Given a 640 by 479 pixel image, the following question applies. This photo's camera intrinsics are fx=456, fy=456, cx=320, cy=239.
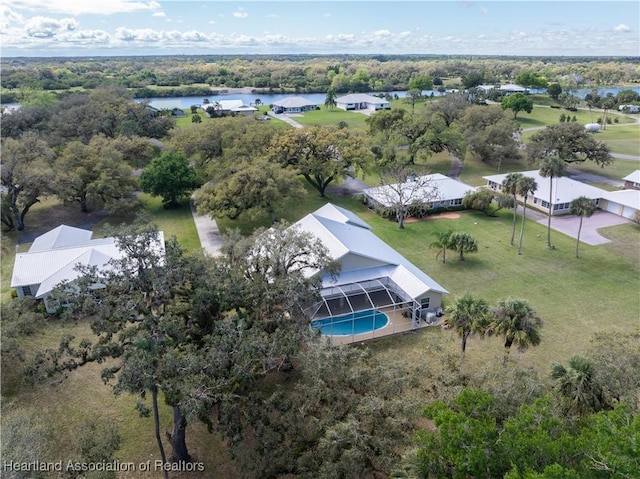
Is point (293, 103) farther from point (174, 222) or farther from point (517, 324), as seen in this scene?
point (517, 324)

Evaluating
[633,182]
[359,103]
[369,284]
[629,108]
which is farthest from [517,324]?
[629,108]

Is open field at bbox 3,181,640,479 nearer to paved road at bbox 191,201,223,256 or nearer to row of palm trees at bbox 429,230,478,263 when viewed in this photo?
paved road at bbox 191,201,223,256

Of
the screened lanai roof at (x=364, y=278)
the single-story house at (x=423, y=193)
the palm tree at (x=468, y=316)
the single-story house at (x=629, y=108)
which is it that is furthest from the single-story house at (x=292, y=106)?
the palm tree at (x=468, y=316)

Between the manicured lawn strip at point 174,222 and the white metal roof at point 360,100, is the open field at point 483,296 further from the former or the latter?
the white metal roof at point 360,100

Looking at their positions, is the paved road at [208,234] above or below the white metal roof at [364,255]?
below

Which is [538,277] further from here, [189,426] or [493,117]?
[493,117]

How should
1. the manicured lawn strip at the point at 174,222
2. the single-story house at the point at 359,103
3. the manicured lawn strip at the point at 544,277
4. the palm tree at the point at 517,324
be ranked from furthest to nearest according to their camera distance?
the single-story house at the point at 359,103
the manicured lawn strip at the point at 174,222
the manicured lawn strip at the point at 544,277
the palm tree at the point at 517,324

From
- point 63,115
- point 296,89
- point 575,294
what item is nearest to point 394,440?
point 575,294

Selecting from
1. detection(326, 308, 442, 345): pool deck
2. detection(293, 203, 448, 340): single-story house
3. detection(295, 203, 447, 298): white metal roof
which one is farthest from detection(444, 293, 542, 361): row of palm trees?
detection(295, 203, 447, 298): white metal roof
